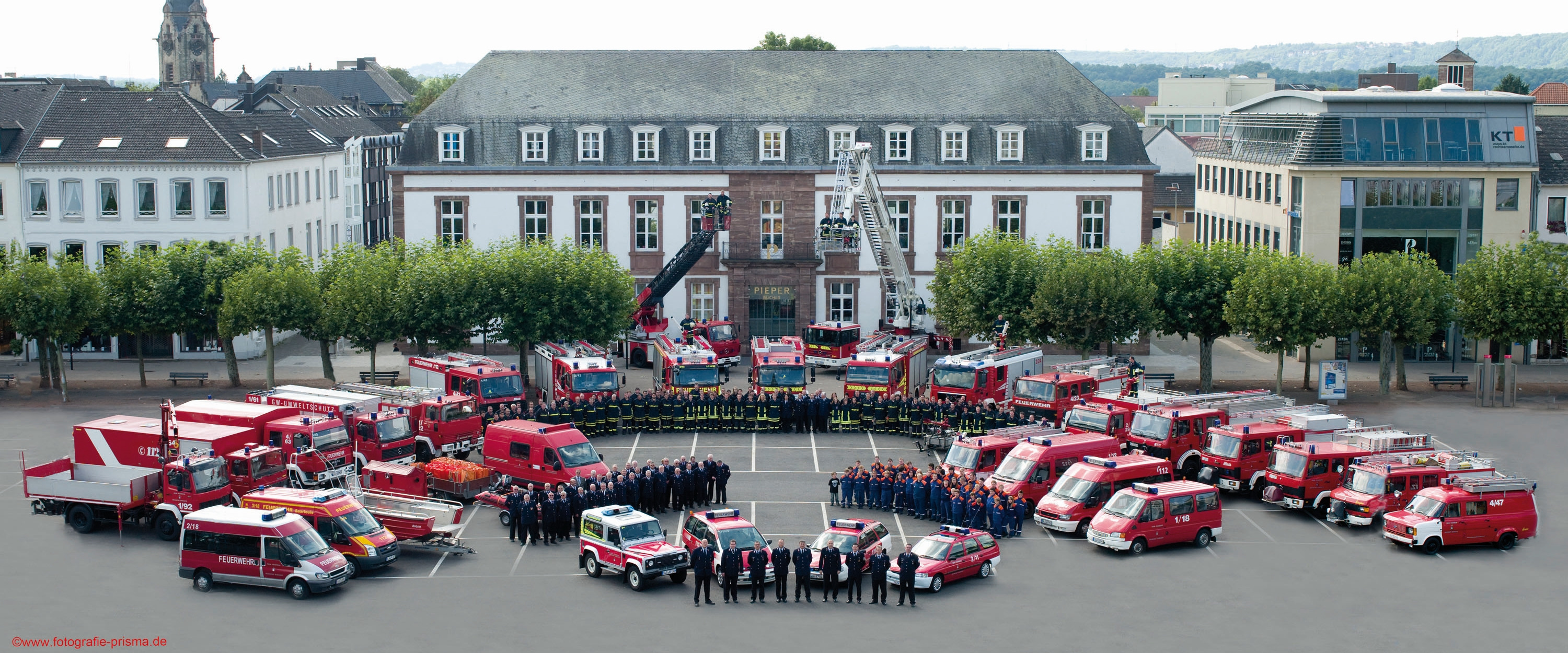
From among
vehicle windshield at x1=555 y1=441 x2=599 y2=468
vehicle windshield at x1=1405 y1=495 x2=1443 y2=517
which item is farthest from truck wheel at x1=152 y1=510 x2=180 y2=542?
vehicle windshield at x1=1405 y1=495 x2=1443 y2=517

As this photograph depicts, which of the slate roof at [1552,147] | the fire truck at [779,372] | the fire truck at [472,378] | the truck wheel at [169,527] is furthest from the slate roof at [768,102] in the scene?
the truck wheel at [169,527]

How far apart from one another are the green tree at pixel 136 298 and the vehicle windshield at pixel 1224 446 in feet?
118

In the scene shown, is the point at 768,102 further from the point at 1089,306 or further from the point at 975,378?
the point at 975,378

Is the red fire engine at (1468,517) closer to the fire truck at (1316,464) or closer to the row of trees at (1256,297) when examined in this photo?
the fire truck at (1316,464)

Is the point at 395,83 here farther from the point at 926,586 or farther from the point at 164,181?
the point at 926,586

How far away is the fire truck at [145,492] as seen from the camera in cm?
3266

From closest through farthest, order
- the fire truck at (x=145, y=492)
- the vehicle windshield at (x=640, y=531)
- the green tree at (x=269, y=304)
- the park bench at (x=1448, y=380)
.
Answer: the vehicle windshield at (x=640, y=531) < the fire truck at (x=145, y=492) < the green tree at (x=269, y=304) < the park bench at (x=1448, y=380)

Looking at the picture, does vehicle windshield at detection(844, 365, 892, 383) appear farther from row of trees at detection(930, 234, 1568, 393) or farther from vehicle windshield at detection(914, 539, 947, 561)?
vehicle windshield at detection(914, 539, 947, 561)

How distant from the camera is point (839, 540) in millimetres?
29797

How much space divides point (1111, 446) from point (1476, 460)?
847 cm

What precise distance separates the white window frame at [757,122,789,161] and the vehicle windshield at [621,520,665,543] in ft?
113

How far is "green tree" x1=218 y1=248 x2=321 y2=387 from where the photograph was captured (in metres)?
51.6

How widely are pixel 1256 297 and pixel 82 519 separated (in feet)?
120

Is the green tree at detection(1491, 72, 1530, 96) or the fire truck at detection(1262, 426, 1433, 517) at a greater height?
the green tree at detection(1491, 72, 1530, 96)
